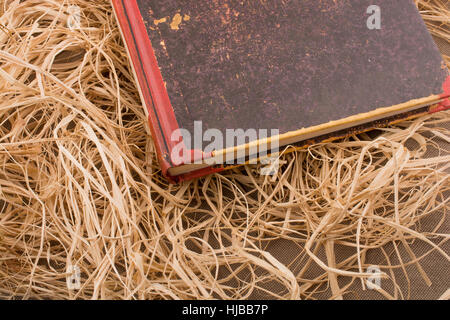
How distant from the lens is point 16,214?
1.94 feet

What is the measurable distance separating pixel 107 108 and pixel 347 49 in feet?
1.23

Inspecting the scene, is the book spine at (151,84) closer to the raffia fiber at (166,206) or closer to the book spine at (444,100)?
the raffia fiber at (166,206)

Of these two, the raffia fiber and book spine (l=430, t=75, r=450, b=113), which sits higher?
book spine (l=430, t=75, r=450, b=113)

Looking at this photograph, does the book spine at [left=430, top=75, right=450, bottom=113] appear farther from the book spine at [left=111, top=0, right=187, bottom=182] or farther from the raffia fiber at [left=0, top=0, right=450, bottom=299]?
the book spine at [left=111, top=0, right=187, bottom=182]

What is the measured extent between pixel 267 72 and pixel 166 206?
0.24 metres

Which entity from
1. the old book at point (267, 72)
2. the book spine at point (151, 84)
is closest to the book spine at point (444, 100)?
the old book at point (267, 72)

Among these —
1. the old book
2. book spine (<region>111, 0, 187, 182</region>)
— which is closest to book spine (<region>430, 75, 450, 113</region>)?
the old book

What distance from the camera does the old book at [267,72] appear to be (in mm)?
540

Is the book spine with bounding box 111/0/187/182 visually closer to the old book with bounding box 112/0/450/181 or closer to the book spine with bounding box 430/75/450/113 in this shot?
the old book with bounding box 112/0/450/181

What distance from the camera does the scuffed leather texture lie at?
549 millimetres

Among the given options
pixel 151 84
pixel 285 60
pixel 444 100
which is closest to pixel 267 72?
pixel 285 60

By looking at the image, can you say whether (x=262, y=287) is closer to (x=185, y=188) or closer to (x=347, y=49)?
(x=185, y=188)

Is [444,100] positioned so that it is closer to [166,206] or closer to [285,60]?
[285,60]

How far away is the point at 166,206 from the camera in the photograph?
0.59m
